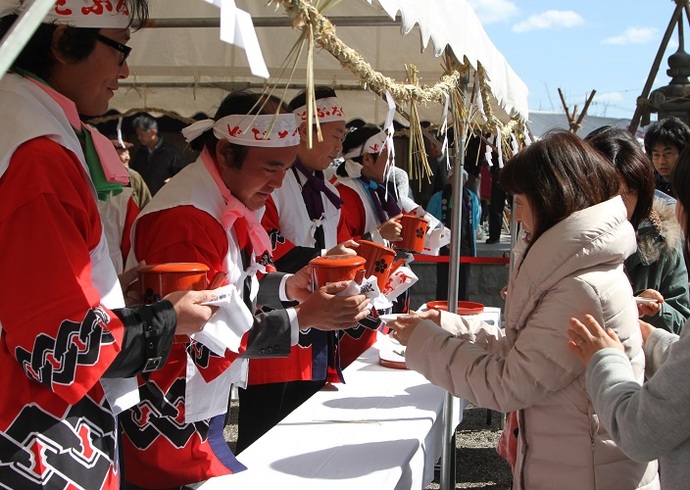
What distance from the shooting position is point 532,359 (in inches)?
69.7

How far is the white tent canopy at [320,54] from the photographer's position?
225 centimetres

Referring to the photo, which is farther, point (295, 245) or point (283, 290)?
point (295, 245)

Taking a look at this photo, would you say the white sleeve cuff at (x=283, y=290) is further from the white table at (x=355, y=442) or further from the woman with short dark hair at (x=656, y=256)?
the woman with short dark hair at (x=656, y=256)

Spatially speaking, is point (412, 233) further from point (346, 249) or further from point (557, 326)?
point (557, 326)

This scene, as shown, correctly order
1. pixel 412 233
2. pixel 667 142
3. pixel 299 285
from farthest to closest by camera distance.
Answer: pixel 667 142, pixel 412 233, pixel 299 285

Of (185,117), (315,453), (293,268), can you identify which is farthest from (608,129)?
(185,117)

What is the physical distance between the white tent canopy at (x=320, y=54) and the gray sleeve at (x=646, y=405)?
916 mm

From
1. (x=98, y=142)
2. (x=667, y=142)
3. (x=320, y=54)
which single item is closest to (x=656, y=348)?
(x=98, y=142)

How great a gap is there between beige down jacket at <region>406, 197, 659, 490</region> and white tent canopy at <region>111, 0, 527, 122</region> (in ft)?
2.11

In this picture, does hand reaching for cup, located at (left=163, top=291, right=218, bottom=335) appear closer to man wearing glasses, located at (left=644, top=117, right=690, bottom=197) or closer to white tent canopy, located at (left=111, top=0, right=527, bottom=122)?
white tent canopy, located at (left=111, top=0, right=527, bottom=122)

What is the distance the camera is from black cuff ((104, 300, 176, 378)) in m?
1.38

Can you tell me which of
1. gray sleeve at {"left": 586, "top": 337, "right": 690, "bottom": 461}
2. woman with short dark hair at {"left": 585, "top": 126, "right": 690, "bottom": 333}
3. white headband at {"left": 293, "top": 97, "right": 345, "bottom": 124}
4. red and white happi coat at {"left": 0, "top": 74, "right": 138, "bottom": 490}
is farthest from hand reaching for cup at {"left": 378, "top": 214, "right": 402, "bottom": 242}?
red and white happi coat at {"left": 0, "top": 74, "right": 138, "bottom": 490}

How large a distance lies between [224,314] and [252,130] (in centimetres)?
73

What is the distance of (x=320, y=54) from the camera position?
16.9 feet
